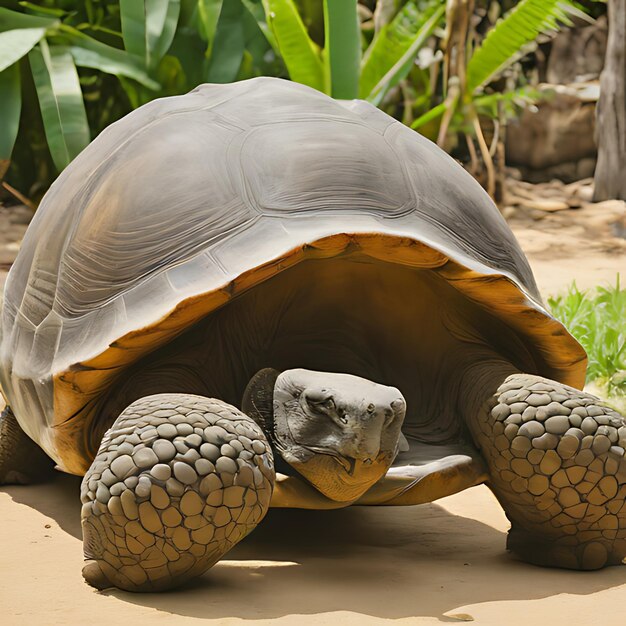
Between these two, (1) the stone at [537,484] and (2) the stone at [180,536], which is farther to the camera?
(1) the stone at [537,484]

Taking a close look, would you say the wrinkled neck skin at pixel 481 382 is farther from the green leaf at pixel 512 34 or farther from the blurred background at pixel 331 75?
the green leaf at pixel 512 34

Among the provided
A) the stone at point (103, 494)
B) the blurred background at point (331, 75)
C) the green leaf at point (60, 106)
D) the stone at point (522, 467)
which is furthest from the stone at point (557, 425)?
the green leaf at point (60, 106)

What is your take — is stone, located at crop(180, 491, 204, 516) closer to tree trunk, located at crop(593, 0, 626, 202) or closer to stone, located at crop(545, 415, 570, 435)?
stone, located at crop(545, 415, 570, 435)

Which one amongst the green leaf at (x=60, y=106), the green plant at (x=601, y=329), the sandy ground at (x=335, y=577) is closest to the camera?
the sandy ground at (x=335, y=577)

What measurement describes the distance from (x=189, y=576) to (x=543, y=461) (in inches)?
34.0

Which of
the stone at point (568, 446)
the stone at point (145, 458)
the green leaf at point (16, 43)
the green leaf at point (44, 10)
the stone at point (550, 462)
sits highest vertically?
the green leaf at point (44, 10)

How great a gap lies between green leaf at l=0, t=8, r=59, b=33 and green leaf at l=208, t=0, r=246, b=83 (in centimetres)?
118

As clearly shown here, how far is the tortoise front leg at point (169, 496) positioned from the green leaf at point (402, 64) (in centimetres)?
573

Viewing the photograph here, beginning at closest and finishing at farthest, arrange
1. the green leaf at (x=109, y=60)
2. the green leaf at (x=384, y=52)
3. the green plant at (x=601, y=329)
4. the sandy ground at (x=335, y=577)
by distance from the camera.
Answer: the sandy ground at (x=335, y=577) < the green plant at (x=601, y=329) < the green leaf at (x=109, y=60) < the green leaf at (x=384, y=52)

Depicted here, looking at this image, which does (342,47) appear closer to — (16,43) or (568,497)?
(16,43)

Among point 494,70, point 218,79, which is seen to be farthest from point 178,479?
point 494,70

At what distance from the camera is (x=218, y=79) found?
7.60m

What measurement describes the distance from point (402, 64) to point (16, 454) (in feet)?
17.0

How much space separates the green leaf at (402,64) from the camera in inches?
298
